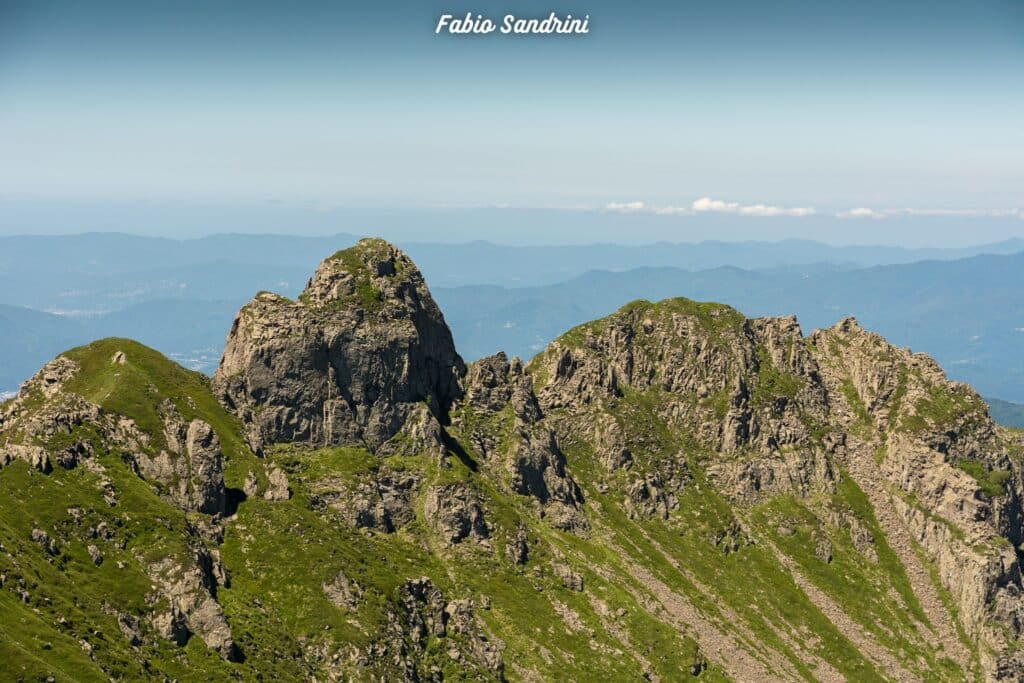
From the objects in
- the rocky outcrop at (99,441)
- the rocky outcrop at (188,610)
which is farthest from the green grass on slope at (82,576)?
the rocky outcrop at (99,441)

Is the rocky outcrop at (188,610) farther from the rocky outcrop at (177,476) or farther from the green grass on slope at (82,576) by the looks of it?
the rocky outcrop at (177,476)

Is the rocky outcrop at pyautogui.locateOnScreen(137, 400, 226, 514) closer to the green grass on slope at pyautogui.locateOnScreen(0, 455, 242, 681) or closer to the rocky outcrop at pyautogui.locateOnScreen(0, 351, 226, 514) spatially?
the rocky outcrop at pyautogui.locateOnScreen(0, 351, 226, 514)

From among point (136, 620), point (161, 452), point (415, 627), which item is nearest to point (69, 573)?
point (136, 620)

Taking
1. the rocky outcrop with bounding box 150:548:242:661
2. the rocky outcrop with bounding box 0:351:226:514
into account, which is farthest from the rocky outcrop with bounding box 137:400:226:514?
the rocky outcrop with bounding box 150:548:242:661

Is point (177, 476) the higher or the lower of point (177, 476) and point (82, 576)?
the higher

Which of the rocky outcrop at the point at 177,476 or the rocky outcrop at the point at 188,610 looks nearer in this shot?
the rocky outcrop at the point at 188,610

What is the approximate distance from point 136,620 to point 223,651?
16.5 meters

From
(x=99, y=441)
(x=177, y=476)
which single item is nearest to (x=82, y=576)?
(x=99, y=441)

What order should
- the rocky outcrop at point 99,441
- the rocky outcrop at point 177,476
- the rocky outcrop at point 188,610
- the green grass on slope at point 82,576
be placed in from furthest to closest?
the rocky outcrop at point 177,476, the rocky outcrop at point 99,441, the rocky outcrop at point 188,610, the green grass on slope at point 82,576

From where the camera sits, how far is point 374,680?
178m

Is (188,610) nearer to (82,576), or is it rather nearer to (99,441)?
(82,576)

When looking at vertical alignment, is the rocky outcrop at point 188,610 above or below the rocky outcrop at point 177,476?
below

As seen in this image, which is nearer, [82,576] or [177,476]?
[82,576]

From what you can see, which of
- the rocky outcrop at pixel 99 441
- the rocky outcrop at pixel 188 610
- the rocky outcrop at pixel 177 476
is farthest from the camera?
the rocky outcrop at pixel 177 476
